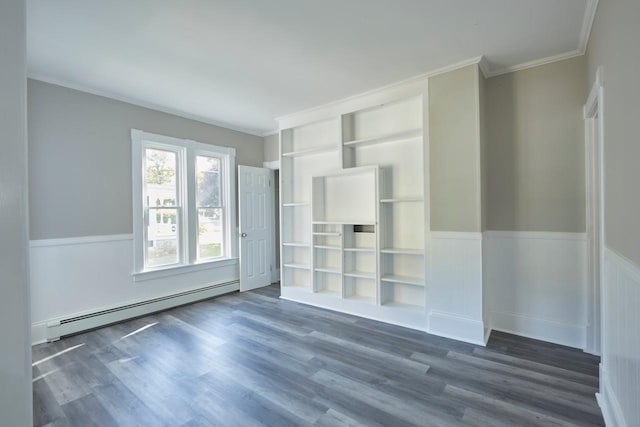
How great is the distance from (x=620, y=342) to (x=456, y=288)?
150cm

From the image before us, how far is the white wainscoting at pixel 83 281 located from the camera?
3123 millimetres

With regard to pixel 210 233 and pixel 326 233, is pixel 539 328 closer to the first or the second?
pixel 326 233

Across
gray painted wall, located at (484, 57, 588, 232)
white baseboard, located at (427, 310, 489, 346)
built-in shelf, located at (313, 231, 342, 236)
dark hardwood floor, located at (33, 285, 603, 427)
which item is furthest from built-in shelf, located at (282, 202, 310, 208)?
gray painted wall, located at (484, 57, 588, 232)

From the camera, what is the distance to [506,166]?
10.4 feet

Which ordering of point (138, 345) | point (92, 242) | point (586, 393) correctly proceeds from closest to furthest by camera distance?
point (586, 393)
point (138, 345)
point (92, 242)

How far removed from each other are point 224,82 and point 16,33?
279 cm

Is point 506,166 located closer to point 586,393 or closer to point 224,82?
point 586,393

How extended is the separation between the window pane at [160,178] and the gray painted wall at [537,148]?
4.15 meters

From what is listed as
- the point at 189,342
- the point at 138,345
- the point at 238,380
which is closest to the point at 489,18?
the point at 238,380

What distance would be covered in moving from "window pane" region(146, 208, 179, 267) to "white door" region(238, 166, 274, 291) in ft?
3.42

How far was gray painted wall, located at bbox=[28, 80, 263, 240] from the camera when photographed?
3.13 m

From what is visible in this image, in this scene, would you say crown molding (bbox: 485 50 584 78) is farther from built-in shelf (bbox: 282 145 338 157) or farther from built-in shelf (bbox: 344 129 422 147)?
built-in shelf (bbox: 282 145 338 157)

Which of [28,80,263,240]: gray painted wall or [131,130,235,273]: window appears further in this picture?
[131,130,235,273]: window

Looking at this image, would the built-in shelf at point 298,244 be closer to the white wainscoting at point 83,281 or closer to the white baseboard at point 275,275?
the white baseboard at point 275,275
